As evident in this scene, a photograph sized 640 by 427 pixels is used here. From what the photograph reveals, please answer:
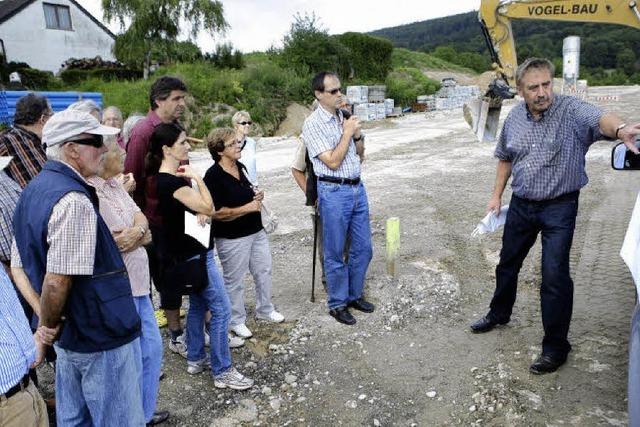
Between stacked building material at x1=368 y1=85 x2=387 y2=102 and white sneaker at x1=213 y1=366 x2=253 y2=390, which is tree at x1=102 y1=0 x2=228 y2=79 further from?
white sneaker at x1=213 y1=366 x2=253 y2=390

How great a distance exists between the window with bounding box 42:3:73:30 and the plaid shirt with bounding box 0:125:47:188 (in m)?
32.7

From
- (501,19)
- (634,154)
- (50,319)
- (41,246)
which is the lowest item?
(50,319)

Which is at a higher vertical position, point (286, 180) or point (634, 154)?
point (634, 154)

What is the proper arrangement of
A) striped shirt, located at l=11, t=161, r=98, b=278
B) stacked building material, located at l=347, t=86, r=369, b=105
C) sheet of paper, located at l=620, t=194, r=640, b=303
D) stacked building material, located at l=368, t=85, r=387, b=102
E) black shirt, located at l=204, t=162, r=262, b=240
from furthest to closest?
1. stacked building material, located at l=368, t=85, r=387, b=102
2. stacked building material, located at l=347, t=86, r=369, b=105
3. black shirt, located at l=204, t=162, r=262, b=240
4. sheet of paper, located at l=620, t=194, r=640, b=303
5. striped shirt, located at l=11, t=161, r=98, b=278

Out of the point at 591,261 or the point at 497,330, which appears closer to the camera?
the point at 497,330

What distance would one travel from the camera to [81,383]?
2.36m

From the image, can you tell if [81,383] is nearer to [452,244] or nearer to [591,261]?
[452,244]

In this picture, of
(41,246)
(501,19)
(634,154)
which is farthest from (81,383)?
(501,19)

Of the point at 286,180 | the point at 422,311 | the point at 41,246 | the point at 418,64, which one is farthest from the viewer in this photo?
the point at 418,64

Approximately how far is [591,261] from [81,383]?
5.29 meters

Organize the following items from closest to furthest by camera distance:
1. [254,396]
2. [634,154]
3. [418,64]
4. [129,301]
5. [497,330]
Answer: [129,301], [634,154], [254,396], [497,330], [418,64]

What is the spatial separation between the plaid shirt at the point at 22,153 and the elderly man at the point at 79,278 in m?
1.43

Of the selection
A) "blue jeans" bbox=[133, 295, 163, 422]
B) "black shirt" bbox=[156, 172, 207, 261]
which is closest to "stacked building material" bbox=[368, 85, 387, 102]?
"black shirt" bbox=[156, 172, 207, 261]

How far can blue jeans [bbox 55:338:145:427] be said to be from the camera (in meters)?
2.27
